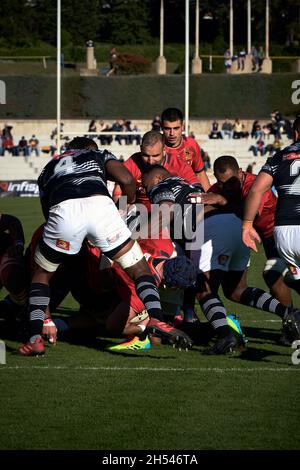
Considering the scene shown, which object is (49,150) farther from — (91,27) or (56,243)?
(56,243)

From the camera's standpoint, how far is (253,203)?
8.59 metres

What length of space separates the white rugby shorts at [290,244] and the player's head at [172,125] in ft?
11.4

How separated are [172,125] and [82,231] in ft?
11.9

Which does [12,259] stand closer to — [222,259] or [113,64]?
[222,259]

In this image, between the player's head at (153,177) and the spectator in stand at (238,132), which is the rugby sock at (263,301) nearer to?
the player's head at (153,177)

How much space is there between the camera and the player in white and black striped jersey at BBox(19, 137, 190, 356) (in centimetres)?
849

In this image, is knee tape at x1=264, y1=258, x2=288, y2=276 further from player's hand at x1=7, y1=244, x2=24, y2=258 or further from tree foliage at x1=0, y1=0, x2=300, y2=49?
tree foliage at x1=0, y1=0, x2=300, y2=49

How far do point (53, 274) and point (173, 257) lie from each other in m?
1.18

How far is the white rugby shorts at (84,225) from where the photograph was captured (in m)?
8.48

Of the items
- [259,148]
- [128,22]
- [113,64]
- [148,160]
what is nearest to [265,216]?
[148,160]

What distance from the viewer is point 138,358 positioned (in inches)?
343

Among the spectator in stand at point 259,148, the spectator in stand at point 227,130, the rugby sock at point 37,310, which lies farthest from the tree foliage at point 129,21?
the rugby sock at point 37,310

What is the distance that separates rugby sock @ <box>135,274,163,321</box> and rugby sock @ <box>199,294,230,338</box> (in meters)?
0.58

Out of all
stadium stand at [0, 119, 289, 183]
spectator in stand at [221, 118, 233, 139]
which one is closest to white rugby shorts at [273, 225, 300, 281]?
stadium stand at [0, 119, 289, 183]
